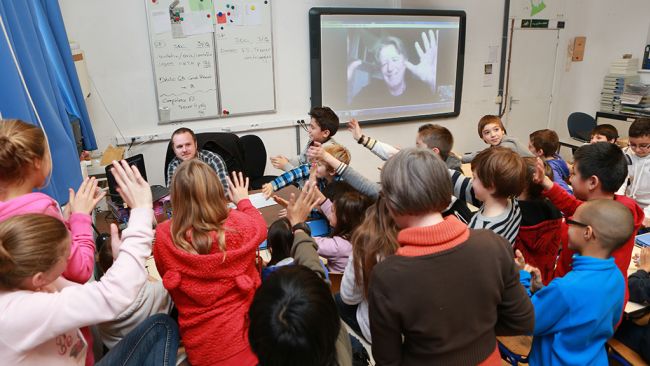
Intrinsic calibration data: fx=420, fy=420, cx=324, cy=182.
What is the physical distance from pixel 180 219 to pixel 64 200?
92cm

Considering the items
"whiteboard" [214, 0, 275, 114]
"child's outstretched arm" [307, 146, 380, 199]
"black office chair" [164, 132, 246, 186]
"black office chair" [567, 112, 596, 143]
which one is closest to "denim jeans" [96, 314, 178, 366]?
"child's outstretched arm" [307, 146, 380, 199]

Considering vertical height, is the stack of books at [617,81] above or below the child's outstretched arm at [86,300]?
above

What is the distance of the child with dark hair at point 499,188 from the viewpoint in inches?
66.9

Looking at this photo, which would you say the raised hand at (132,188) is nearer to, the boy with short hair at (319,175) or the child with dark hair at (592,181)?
the boy with short hair at (319,175)

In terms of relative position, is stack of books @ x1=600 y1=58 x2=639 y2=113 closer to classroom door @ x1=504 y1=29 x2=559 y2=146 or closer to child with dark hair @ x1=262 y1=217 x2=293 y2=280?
classroom door @ x1=504 y1=29 x2=559 y2=146

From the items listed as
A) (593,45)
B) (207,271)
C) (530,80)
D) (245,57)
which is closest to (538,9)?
(530,80)

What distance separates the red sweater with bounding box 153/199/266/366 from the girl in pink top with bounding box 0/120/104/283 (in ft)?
0.75

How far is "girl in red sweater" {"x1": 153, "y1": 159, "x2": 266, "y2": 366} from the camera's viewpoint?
1.34 metres

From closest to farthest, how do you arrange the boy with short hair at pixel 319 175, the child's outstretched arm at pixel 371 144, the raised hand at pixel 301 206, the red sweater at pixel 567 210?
the raised hand at pixel 301 206 < the red sweater at pixel 567 210 < the boy with short hair at pixel 319 175 < the child's outstretched arm at pixel 371 144

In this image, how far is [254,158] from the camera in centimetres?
393

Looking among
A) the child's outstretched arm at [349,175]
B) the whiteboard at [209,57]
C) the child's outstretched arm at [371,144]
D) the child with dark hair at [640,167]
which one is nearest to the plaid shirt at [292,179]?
the child's outstretched arm at [371,144]

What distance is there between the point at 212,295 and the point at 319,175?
1362 millimetres

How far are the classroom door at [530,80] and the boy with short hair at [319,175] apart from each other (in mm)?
3844

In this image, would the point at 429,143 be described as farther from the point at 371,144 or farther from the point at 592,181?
the point at 592,181
